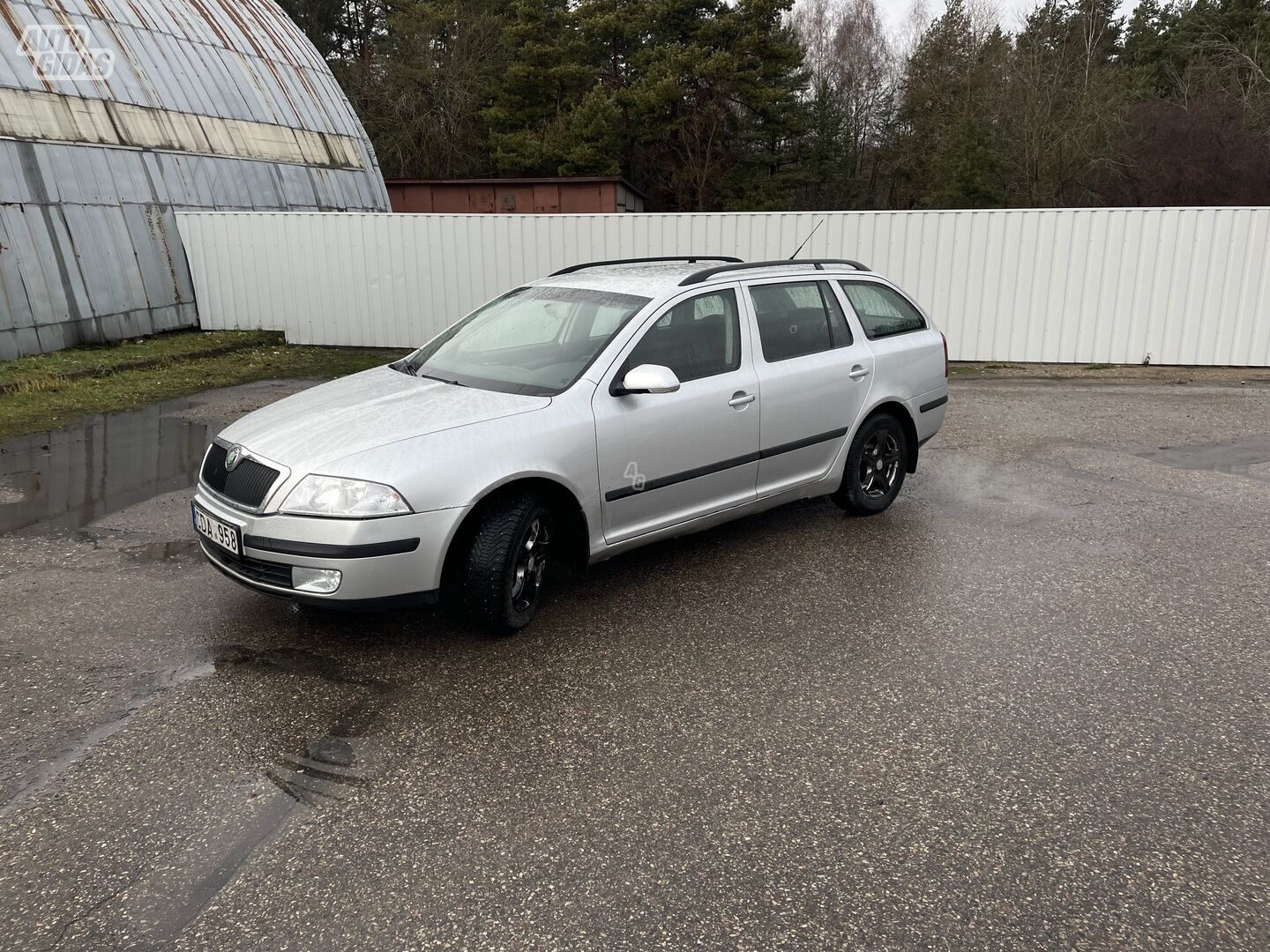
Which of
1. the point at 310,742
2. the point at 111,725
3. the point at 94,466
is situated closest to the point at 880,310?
the point at 310,742

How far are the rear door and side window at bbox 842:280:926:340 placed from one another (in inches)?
6.9

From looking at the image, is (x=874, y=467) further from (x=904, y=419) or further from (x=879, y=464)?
(x=904, y=419)

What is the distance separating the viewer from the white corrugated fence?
1259 cm

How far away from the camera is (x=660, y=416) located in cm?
466

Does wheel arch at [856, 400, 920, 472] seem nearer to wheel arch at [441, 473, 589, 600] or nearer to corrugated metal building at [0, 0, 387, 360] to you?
wheel arch at [441, 473, 589, 600]

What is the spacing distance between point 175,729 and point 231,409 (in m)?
6.86

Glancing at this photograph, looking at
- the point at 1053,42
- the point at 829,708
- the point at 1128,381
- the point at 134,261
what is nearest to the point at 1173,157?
the point at 1053,42

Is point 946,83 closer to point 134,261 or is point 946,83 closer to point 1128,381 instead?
point 1128,381

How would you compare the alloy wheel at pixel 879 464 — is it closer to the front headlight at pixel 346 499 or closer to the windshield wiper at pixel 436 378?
the windshield wiper at pixel 436 378

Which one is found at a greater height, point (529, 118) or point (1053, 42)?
point (1053, 42)

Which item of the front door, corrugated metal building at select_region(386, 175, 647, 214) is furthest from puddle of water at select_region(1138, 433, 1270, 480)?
corrugated metal building at select_region(386, 175, 647, 214)

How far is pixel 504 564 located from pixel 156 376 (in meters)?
9.04

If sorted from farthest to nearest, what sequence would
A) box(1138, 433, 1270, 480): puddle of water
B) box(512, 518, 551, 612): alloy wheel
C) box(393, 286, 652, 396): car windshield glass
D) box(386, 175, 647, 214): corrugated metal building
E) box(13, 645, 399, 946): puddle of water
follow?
box(386, 175, 647, 214): corrugated metal building → box(1138, 433, 1270, 480): puddle of water → box(393, 286, 652, 396): car windshield glass → box(512, 518, 551, 612): alloy wheel → box(13, 645, 399, 946): puddle of water

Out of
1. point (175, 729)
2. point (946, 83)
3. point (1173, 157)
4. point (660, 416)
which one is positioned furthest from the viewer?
point (946, 83)
